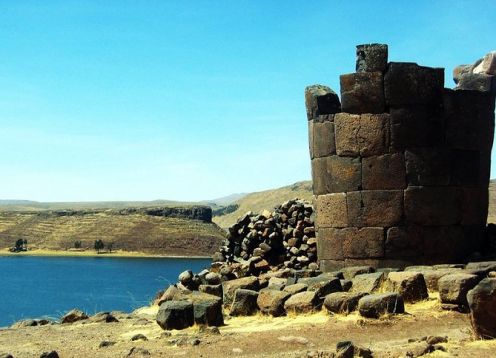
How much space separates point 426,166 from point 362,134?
49.0 inches

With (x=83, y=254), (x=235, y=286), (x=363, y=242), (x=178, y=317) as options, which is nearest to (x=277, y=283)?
(x=235, y=286)

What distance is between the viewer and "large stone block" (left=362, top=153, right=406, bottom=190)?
11.6m

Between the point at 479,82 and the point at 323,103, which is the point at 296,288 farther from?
the point at 479,82

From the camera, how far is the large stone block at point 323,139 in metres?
12.1

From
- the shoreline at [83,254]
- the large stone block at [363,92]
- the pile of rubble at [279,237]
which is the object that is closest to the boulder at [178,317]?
the large stone block at [363,92]

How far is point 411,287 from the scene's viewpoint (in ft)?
30.1

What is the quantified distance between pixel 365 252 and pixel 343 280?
1.79m

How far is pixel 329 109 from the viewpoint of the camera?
12.4m

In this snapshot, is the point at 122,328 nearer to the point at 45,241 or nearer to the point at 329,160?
the point at 329,160

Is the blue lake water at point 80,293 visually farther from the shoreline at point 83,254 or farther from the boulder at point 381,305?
the shoreline at point 83,254

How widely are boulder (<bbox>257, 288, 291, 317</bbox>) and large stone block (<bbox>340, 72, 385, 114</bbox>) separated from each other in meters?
3.78

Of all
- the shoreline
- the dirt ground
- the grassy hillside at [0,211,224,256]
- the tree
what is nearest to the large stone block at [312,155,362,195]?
the dirt ground

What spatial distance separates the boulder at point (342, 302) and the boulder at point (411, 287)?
1.85ft

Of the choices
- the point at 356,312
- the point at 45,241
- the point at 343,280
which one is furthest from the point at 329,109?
the point at 45,241
